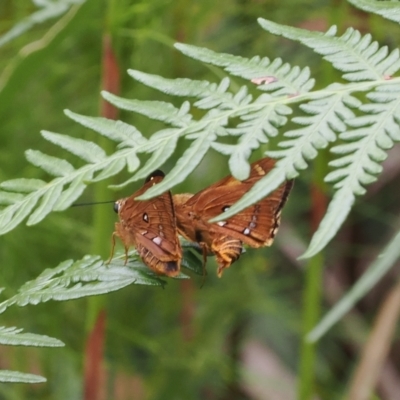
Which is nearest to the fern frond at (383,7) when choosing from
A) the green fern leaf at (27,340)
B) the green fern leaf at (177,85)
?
the green fern leaf at (177,85)

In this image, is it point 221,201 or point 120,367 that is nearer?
point 221,201

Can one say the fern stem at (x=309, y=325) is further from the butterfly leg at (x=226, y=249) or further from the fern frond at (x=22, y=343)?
the fern frond at (x=22, y=343)

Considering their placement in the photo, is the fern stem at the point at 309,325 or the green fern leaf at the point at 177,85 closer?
the green fern leaf at the point at 177,85

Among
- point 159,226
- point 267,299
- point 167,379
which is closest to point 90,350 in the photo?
point 159,226

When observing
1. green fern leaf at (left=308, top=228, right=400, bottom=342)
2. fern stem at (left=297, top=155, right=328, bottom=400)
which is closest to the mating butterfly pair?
green fern leaf at (left=308, top=228, right=400, bottom=342)

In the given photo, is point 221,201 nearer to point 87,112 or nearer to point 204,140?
point 204,140

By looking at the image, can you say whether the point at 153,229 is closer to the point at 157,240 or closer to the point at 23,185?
the point at 157,240
